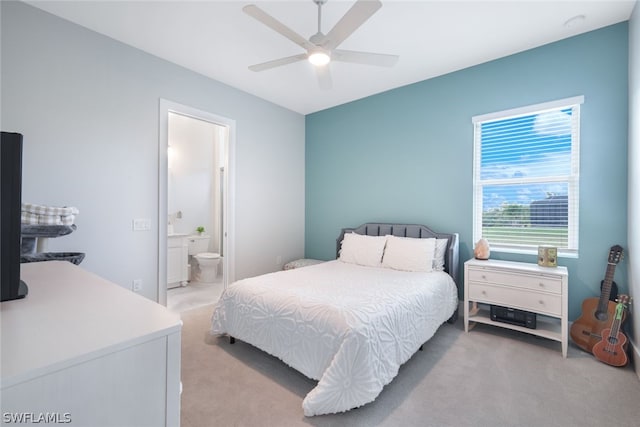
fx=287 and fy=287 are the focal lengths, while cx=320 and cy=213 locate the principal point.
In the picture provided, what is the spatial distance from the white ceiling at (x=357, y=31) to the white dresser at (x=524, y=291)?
2118 millimetres

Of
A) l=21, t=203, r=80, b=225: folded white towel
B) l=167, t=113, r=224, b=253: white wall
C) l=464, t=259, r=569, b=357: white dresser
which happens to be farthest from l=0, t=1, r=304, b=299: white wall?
l=464, t=259, r=569, b=357: white dresser

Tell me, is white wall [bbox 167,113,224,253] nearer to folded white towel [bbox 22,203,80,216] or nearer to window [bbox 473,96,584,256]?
folded white towel [bbox 22,203,80,216]

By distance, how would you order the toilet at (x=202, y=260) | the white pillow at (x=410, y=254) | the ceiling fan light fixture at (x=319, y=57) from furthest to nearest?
the toilet at (x=202, y=260) → the white pillow at (x=410, y=254) → the ceiling fan light fixture at (x=319, y=57)

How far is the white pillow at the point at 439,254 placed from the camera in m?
3.12

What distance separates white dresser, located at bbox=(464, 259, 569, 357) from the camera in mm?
2391

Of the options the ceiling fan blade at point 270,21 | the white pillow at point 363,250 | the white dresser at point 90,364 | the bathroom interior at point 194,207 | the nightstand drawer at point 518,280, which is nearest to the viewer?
the white dresser at point 90,364

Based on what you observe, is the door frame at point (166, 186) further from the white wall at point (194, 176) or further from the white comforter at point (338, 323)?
the white wall at point (194, 176)

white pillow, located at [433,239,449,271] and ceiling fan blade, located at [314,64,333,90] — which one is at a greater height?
ceiling fan blade, located at [314,64,333,90]

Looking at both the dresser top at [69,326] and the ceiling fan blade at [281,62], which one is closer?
the dresser top at [69,326]

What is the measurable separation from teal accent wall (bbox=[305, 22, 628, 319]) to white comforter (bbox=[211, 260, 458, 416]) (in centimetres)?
117

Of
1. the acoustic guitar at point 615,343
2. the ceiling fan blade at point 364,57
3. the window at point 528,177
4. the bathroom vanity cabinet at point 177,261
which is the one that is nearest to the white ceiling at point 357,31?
the ceiling fan blade at point 364,57

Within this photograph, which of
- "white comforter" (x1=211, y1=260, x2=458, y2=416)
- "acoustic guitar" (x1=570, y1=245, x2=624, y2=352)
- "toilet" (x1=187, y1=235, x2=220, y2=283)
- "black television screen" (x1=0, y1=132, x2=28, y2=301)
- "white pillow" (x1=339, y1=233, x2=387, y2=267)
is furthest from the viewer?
"toilet" (x1=187, y1=235, x2=220, y2=283)

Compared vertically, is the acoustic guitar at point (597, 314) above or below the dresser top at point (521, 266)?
below

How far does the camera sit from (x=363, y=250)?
11.3 feet
